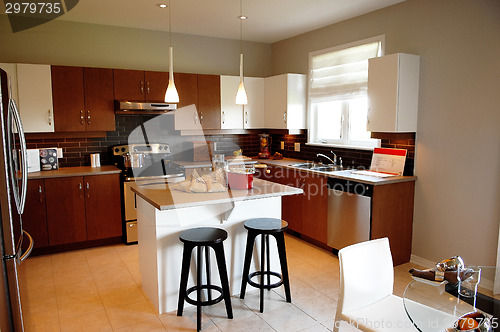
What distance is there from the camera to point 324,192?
4.04 metres

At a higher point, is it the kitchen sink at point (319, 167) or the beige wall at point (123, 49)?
the beige wall at point (123, 49)

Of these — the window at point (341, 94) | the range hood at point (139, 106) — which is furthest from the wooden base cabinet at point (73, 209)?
the window at point (341, 94)

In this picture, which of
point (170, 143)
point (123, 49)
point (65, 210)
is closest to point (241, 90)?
point (170, 143)

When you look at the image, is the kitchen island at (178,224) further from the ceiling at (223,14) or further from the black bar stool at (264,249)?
the ceiling at (223,14)

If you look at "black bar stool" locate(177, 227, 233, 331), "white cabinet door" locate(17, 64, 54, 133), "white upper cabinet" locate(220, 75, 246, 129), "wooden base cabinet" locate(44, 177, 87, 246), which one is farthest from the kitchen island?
"white upper cabinet" locate(220, 75, 246, 129)

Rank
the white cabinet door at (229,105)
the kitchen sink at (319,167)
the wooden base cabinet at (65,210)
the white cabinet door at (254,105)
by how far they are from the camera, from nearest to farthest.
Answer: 1. the wooden base cabinet at (65,210)
2. the kitchen sink at (319,167)
3. the white cabinet door at (229,105)
4. the white cabinet door at (254,105)

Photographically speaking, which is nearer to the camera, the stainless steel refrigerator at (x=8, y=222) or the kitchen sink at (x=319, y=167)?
the stainless steel refrigerator at (x=8, y=222)

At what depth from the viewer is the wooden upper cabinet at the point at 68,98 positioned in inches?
164

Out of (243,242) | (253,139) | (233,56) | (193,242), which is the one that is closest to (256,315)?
(243,242)

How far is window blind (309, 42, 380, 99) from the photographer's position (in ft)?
13.7

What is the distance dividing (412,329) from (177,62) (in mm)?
4464

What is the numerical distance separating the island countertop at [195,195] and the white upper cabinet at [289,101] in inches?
83.1

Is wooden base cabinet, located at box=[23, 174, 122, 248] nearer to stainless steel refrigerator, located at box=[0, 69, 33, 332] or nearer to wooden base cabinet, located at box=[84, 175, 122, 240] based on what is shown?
wooden base cabinet, located at box=[84, 175, 122, 240]

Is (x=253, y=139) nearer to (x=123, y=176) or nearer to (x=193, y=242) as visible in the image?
(x=123, y=176)
